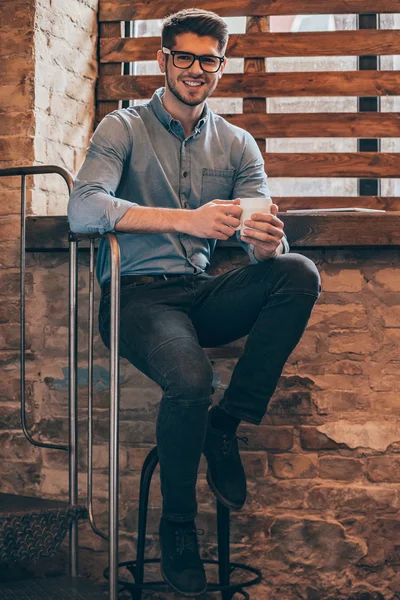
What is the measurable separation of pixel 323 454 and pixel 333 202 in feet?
3.83

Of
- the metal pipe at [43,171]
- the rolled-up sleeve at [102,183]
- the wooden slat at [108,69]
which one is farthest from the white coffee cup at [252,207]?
the wooden slat at [108,69]

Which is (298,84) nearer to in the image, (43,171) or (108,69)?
(108,69)

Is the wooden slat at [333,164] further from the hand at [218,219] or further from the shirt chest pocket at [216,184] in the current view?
the hand at [218,219]

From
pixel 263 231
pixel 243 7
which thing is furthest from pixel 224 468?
pixel 243 7

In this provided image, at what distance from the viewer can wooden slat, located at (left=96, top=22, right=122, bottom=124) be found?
3.66m

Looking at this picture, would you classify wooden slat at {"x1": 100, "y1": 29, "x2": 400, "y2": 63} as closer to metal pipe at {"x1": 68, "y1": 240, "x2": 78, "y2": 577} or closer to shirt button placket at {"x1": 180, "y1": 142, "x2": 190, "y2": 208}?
shirt button placket at {"x1": 180, "y1": 142, "x2": 190, "y2": 208}

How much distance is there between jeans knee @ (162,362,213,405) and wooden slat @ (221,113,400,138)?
1679mm

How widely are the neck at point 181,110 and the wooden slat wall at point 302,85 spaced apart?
848mm

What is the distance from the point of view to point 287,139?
378 centimetres

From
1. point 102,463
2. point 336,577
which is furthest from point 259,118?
point 336,577

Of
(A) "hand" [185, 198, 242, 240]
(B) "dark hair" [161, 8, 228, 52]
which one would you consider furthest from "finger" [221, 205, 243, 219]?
(B) "dark hair" [161, 8, 228, 52]

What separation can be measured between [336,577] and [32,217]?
1.78 meters

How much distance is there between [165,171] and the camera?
8.86ft

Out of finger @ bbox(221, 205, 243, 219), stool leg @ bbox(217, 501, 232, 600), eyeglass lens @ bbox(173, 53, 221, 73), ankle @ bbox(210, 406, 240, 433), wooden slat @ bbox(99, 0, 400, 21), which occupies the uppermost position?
wooden slat @ bbox(99, 0, 400, 21)
